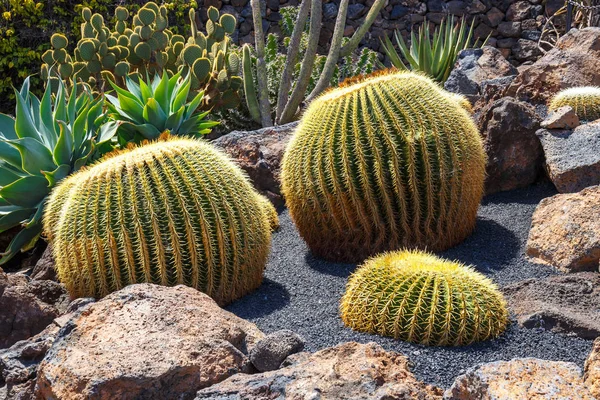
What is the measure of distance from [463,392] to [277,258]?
241 centimetres

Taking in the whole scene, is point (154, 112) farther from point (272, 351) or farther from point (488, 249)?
point (272, 351)

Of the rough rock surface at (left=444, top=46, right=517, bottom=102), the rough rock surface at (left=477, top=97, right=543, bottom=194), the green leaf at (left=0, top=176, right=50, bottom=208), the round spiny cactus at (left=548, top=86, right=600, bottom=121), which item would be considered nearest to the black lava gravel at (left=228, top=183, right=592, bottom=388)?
the rough rock surface at (left=477, top=97, right=543, bottom=194)

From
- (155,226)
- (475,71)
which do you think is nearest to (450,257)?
(155,226)

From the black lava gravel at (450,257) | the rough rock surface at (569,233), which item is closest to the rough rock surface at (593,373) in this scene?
the black lava gravel at (450,257)

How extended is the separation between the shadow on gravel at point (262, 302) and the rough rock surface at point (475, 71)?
3.07 metres

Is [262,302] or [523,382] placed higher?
[523,382]

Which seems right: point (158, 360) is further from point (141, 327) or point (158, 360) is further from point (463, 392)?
point (463, 392)

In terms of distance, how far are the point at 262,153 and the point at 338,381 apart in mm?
3250

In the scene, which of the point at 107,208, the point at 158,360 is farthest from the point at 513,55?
the point at 158,360

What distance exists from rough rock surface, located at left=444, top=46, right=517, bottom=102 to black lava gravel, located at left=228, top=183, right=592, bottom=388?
1.79 meters

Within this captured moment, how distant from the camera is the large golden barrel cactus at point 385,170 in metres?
4.30

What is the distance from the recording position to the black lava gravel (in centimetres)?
313

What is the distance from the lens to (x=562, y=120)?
203 inches

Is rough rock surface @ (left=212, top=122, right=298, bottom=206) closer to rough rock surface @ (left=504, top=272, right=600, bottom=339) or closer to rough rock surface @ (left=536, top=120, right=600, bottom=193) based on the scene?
rough rock surface @ (left=536, top=120, right=600, bottom=193)
